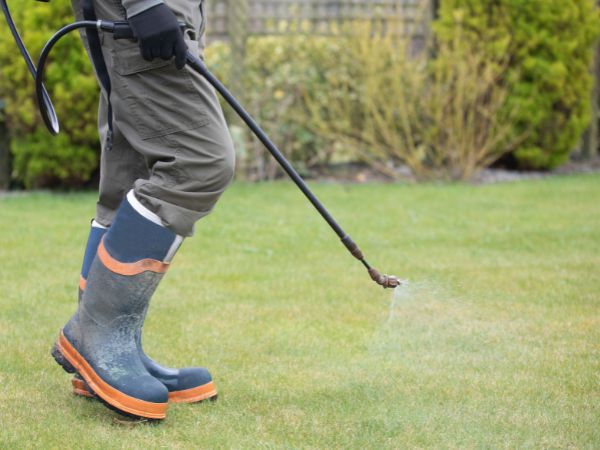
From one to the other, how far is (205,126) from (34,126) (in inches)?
190

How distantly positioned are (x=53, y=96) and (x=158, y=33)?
4.71 m

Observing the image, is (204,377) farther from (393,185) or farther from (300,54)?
(300,54)

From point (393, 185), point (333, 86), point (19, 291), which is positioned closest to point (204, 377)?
point (19, 291)

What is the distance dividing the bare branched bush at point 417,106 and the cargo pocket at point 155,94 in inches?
216

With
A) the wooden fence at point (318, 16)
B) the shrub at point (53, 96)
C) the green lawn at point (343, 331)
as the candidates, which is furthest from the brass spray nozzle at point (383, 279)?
the wooden fence at point (318, 16)

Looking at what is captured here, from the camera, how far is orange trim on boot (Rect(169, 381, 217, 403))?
9.18 ft

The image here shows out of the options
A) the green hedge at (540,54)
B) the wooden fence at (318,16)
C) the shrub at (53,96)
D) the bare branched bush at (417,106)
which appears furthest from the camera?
the wooden fence at (318,16)

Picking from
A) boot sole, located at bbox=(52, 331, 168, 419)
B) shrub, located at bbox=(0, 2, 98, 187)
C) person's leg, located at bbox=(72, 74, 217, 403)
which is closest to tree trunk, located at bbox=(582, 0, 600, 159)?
shrub, located at bbox=(0, 2, 98, 187)

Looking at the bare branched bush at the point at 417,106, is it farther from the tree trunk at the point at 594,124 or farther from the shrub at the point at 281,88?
the tree trunk at the point at 594,124

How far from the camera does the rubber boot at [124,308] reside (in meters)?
2.54

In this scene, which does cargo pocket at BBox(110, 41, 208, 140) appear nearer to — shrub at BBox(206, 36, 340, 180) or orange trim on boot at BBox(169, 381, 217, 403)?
orange trim on boot at BBox(169, 381, 217, 403)

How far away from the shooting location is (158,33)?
2.33m

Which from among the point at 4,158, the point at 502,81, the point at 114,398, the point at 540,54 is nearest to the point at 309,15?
the point at 502,81

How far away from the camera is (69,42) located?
6793 mm
